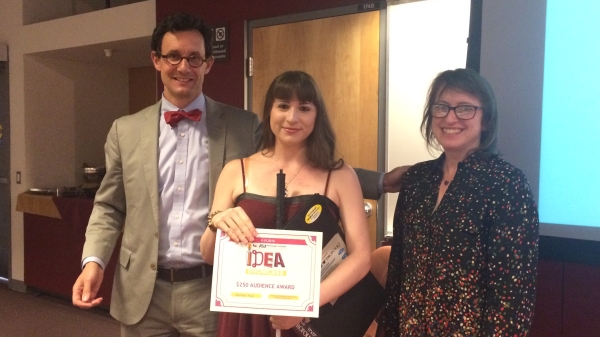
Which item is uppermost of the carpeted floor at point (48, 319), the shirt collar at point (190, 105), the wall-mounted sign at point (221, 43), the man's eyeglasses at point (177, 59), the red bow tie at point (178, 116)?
the wall-mounted sign at point (221, 43)

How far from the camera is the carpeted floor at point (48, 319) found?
149 inches

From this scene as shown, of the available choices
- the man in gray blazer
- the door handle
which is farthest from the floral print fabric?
the door handle

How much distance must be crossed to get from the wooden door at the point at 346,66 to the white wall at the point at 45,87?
5.53 feet

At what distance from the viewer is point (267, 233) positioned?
1194 mm

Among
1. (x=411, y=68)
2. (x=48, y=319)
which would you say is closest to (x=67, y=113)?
(x=48, y=319)

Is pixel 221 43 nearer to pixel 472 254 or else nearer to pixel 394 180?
pixel 394 180

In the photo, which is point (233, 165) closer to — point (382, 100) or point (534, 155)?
point (534, 155)

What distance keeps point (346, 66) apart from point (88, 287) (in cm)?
206

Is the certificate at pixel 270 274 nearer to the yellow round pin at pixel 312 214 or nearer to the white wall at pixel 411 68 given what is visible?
the yellow round pin at pixel 312 214

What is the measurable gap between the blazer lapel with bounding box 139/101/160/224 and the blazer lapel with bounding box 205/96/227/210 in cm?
17

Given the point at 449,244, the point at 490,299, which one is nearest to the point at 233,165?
the point at 449,244

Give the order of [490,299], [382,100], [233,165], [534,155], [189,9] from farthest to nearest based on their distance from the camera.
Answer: [189,9]
[382,100]
[534,155]
[233,165]
[490,299]

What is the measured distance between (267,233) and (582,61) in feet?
3.54

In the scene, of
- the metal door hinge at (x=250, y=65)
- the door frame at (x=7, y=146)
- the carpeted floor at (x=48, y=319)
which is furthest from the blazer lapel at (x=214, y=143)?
the door frame at (x=7, y=146)
